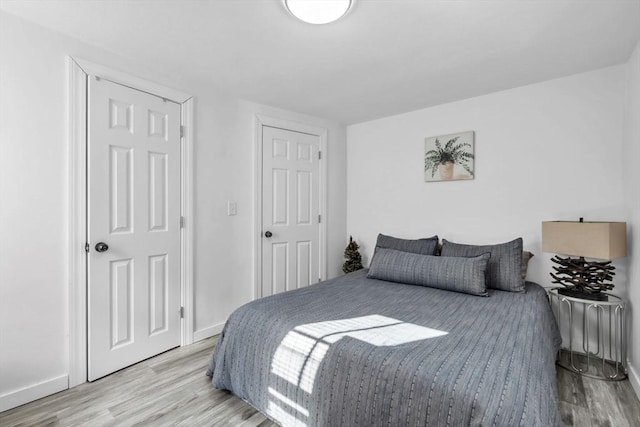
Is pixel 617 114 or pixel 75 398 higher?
pixel 617 114

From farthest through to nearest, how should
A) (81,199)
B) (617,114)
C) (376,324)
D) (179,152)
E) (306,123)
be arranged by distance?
(306,123)
(179,152)
(617,114)
(81,199)
(376,324)

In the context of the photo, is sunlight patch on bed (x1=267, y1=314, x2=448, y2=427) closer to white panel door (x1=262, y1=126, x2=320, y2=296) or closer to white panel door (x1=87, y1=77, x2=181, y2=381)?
white panel door (x1=87, y1=77, x2=181, y2=381)

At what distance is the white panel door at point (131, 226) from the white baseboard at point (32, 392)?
0.53 ft

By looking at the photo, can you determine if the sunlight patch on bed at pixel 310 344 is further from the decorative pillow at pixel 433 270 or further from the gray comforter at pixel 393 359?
the decorative pillow at pixel 433 270

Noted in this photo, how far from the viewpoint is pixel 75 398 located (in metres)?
1.94

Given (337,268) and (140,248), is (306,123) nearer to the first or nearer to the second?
(337,268)

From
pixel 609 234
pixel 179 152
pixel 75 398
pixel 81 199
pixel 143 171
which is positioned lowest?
pixel 75 398

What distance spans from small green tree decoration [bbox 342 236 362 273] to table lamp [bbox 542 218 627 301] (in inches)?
75.8

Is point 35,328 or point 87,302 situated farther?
point 87,302

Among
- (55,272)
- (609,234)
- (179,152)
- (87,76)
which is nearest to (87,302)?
(55,272)

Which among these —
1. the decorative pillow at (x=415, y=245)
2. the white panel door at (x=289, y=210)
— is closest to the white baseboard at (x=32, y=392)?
the white panel door at (x=289, y=210)

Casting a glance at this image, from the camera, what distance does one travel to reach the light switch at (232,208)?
297cm

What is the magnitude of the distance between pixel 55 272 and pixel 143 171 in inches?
33.9

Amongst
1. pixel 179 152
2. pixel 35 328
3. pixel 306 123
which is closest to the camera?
pixel 35 328
